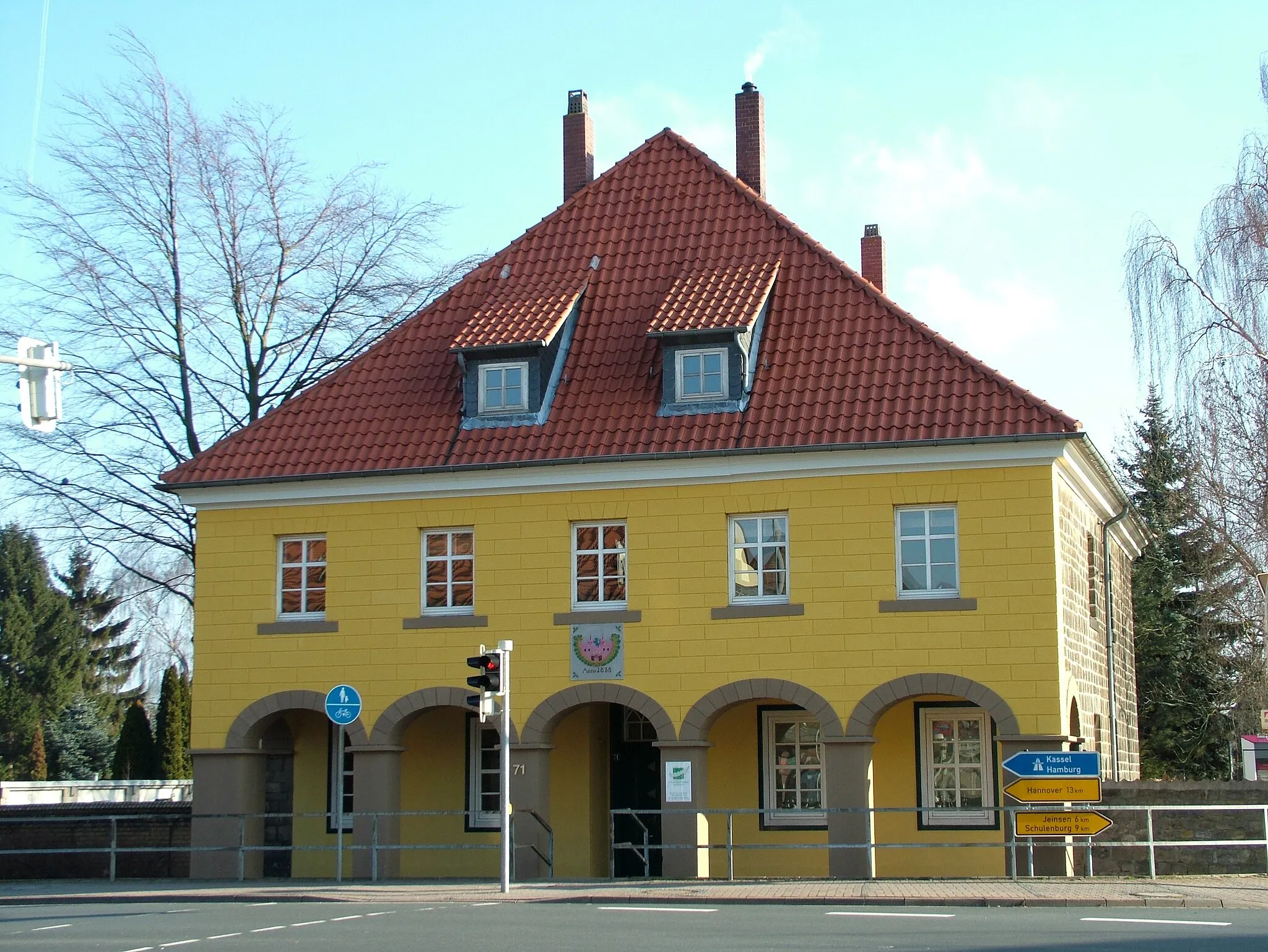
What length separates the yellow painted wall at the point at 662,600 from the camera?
23953 mm

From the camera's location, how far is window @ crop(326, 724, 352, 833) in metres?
27.6

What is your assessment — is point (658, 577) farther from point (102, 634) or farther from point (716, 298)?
point (102, 634)

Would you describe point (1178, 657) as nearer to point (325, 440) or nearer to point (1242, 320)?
point (1242, 320)

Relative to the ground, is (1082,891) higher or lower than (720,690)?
lower

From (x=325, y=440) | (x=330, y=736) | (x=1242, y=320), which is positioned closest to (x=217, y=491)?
(x=325, y=440)

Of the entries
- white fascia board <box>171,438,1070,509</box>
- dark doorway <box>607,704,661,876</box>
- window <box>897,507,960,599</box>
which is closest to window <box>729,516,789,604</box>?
white fascia board <box>171,438,1070,509</box>

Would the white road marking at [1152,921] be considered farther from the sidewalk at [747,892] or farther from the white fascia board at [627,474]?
the white fascia board at [627,474]

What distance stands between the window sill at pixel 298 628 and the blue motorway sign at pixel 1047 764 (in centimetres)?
1081

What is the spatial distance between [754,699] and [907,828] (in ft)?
9.85

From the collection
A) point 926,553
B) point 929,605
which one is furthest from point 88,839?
point 926,553

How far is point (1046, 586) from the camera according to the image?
78.0ft

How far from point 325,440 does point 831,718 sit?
9381 millimetres

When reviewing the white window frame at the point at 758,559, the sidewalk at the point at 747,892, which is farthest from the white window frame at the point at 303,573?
the white window frame at the point at 758,559

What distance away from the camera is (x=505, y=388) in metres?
27.0
